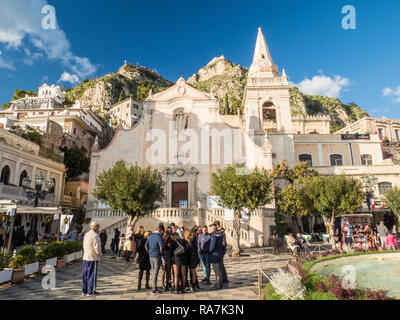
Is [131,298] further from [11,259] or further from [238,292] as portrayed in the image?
[11,259]

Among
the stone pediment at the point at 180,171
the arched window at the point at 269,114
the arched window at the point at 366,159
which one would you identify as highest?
the arched window at the point at 269,114

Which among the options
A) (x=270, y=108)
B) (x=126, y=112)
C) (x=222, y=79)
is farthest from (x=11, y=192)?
(x=222, y=79)

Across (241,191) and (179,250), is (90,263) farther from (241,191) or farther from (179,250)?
(241,191)

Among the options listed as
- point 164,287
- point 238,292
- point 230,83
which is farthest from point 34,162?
point 230,83

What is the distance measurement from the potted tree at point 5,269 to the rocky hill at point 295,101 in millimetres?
54434

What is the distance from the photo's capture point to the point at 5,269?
28.5 ft

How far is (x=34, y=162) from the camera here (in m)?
25.1

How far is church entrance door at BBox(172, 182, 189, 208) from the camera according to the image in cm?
2547

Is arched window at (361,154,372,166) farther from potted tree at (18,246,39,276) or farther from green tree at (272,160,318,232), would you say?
potted tree at (18,246,39,276)

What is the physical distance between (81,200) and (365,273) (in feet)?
100

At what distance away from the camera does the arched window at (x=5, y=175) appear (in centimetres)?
2172

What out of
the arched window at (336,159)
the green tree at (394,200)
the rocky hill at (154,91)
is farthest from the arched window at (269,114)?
the rocky hill at (154,91)

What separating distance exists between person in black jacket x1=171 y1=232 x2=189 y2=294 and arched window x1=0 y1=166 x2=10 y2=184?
20.5 meters

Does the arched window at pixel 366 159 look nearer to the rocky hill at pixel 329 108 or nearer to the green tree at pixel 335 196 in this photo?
the green tree at pixel 335 196
